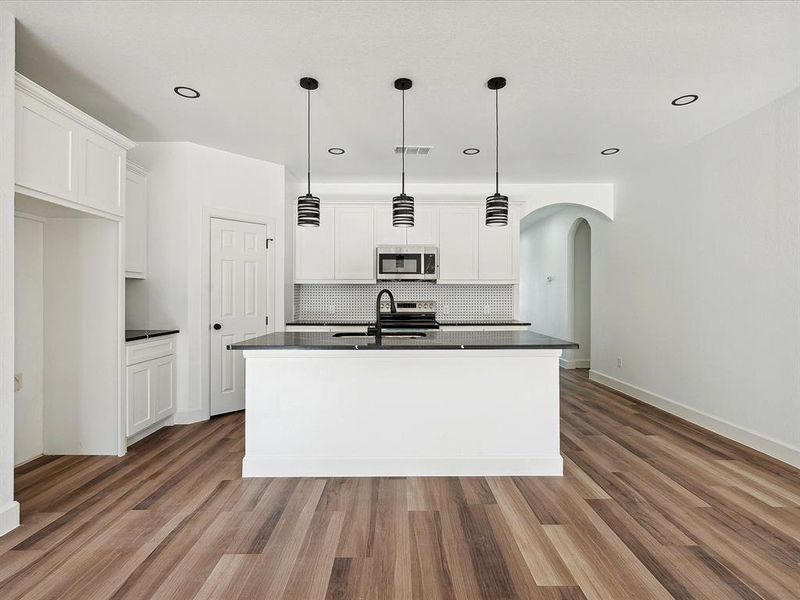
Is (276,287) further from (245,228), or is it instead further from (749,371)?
(749,371)

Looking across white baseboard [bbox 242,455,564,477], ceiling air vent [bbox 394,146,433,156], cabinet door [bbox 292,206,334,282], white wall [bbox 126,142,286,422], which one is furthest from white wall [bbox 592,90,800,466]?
white wall [bbox 126,142,286,422]

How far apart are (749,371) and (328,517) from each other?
3535 millimetres

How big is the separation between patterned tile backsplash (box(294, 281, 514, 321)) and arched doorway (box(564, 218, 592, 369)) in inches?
77.2

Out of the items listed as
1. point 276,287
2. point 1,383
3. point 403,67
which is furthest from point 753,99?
point 1,383

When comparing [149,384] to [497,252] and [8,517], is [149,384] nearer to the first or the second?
[8,517]

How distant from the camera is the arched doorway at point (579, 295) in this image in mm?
6906

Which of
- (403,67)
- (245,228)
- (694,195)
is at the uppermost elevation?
(403,67)

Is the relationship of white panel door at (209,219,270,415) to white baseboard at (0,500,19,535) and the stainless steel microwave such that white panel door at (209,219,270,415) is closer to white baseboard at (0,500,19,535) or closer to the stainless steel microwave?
the stainless steel microwave

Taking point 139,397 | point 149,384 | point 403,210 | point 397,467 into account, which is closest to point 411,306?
point 403,210

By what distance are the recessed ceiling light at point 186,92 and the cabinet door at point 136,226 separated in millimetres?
1099

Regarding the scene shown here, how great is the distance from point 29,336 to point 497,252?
15.3 ft

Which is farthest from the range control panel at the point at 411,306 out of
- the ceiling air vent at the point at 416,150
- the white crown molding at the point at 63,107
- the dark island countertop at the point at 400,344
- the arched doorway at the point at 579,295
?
the white crown molding at the point at 63,107

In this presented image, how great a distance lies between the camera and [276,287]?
4664mm

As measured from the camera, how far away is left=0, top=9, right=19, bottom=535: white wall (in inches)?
83.5
